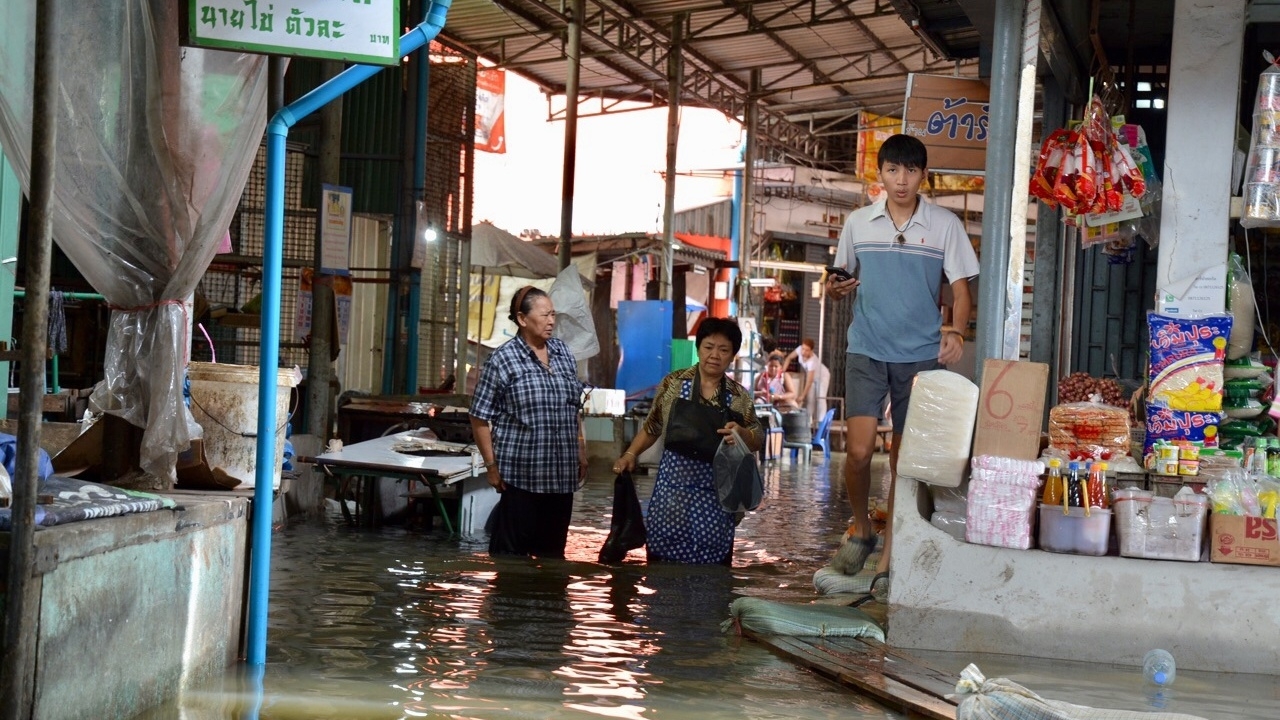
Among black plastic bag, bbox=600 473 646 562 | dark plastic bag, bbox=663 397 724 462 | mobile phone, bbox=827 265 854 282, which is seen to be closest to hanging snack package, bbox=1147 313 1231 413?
mobile phone, bbox=827 265 854 282

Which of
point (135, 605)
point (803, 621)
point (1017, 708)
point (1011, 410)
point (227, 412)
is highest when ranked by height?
point (1011, 410)

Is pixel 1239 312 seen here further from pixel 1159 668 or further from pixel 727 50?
pixel 727 50

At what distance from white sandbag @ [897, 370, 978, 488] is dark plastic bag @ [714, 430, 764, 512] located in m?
1.82

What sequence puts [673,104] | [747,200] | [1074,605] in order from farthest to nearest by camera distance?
[747,200], [673,104], [1074,605]

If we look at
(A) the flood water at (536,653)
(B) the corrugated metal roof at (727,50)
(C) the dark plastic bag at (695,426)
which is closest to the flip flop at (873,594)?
(A) the flood water at (536,653)

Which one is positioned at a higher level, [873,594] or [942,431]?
[942,431]

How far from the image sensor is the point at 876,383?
6.42 meters

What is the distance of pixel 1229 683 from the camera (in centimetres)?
488

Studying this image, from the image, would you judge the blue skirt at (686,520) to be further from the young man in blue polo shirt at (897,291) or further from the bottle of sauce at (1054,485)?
the bottle of sauce at (1054,485)

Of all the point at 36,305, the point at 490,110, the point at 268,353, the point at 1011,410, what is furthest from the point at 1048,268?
the point at 490,110

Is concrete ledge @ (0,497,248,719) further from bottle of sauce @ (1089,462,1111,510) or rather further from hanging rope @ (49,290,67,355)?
hanging rope @ (49,290,67,355)

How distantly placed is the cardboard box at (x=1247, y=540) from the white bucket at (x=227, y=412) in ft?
12.7

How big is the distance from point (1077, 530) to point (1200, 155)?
1947 mm

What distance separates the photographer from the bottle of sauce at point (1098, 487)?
17.2 ft
